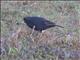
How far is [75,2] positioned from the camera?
29.1ft

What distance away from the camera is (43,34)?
21.3ft

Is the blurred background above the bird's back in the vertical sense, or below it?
below

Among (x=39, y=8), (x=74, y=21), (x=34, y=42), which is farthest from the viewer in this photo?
(x=39, y=8)

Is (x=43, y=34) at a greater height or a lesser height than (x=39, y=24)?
lesser

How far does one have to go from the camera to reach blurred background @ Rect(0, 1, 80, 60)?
5838mm

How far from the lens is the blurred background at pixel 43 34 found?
5838mm

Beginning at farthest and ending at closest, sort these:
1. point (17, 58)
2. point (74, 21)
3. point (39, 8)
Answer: point (39, 8) → point (74, 21) → point (17, 58)

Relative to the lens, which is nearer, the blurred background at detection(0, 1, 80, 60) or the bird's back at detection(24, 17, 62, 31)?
the blurred background at detection(0, 1, 80, 60)

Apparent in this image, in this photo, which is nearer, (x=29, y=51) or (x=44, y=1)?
(x=29, y=51)

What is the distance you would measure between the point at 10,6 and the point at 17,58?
114 inches

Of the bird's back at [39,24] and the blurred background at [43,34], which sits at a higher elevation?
the bird's back at [39,24]

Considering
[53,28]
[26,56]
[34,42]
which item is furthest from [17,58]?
[53,28]

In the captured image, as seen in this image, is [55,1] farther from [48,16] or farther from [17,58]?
[17,58]

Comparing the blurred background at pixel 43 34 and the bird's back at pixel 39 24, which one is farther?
the bird's back at pixel 39 24
